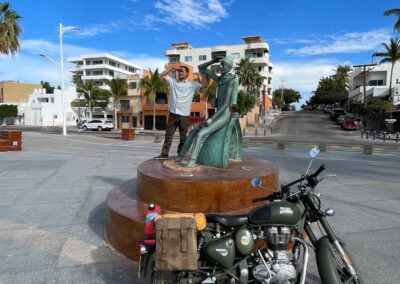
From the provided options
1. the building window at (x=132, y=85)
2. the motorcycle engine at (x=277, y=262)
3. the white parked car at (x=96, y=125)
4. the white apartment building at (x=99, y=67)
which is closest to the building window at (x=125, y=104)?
the building window at (x=132, y=85)

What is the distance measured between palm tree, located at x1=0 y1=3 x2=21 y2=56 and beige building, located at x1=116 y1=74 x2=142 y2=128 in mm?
28669

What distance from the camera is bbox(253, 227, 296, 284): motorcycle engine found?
290cm

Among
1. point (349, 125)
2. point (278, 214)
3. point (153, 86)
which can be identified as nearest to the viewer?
point (278, 214)

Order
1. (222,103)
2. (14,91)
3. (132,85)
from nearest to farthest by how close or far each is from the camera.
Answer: (222,103) → (132,85) → (14,91)

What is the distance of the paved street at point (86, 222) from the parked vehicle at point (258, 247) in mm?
846

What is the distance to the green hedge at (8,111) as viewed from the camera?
6166cm

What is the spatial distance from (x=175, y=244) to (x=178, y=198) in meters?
1.68

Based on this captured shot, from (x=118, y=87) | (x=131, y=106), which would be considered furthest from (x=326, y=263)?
(x=131, y=106)

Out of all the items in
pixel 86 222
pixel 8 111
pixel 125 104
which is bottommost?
pixel 86 222

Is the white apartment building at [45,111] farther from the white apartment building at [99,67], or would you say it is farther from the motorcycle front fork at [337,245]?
the motorcycle front fork at [337,245]

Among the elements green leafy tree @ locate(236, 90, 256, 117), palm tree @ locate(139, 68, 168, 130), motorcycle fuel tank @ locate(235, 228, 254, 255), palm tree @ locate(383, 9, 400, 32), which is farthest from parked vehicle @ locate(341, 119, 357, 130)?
motorcycle fuel tank @ locate(235, 228, 254, 255)

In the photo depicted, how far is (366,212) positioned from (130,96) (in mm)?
45804

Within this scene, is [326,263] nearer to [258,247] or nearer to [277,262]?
[277,262]

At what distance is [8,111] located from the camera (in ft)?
205
